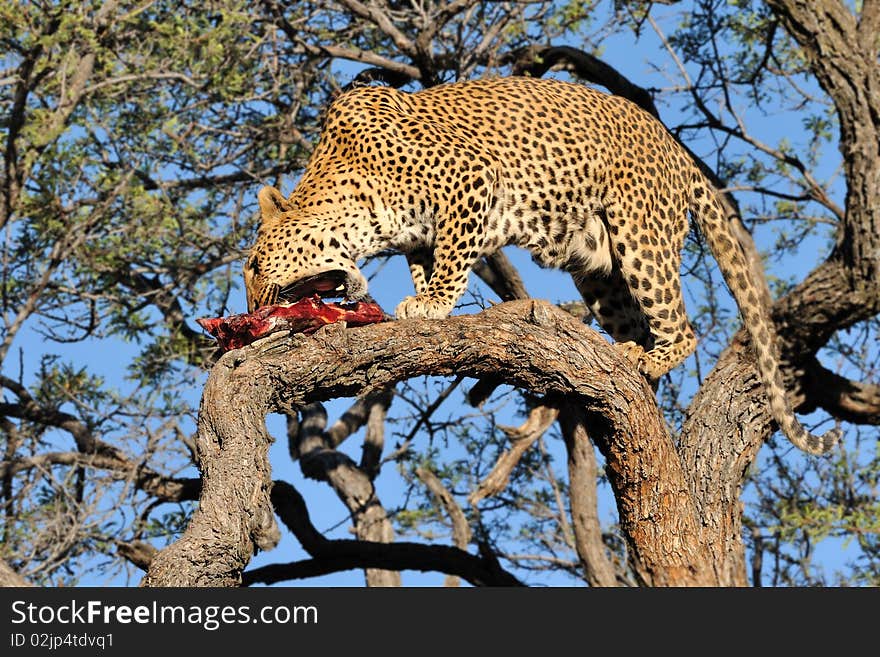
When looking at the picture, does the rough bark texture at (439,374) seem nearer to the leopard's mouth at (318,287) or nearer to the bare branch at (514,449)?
the leopard's mouth at (318,287)

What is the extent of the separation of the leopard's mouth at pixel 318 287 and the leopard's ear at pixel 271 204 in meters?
0.49

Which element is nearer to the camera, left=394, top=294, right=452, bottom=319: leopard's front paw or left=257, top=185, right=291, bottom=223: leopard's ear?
left=394, top=294, right=452, bottom=319: leopard's front paw

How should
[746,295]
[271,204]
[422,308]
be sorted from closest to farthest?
[422,308] → [271,204] → [746,295]

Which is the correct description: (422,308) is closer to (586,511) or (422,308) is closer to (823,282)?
(823,282)

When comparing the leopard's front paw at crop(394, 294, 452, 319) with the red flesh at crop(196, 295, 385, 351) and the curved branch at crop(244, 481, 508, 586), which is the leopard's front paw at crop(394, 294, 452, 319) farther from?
the curved branch at crop(244, 481, 508, 586)

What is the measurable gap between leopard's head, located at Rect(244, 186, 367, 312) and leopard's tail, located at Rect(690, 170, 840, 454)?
8.39ft

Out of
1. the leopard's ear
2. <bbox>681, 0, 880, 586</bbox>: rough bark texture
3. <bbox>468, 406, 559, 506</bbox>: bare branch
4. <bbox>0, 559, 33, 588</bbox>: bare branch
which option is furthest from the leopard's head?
<bbox>468, 406, 559, 506</bbox>: bare branch

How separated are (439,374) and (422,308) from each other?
1.55ft

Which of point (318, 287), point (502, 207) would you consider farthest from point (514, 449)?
point (318, 287)

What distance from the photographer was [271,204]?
23.3ft

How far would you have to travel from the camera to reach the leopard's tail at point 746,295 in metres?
7.72

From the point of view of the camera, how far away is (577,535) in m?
10.7

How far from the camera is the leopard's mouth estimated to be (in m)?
6.76
